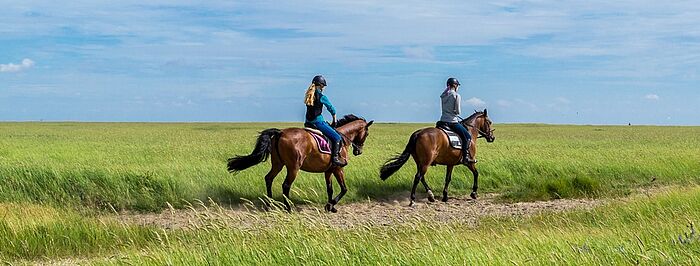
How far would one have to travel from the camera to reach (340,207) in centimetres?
1486

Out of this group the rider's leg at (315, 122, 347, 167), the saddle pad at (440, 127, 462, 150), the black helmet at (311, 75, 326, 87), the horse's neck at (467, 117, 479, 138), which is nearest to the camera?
the black helmet at (311, 75, 326, 87)

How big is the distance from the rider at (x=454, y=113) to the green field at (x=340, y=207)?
4.65 feet

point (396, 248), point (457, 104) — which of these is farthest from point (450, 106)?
point (396, 248)

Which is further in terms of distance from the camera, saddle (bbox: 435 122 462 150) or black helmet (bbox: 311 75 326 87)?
saddle (bbox: 435 122 462 150)

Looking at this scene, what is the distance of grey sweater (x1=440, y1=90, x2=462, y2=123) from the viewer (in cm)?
1547

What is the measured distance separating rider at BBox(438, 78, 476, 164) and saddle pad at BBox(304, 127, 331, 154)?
302 centimetres

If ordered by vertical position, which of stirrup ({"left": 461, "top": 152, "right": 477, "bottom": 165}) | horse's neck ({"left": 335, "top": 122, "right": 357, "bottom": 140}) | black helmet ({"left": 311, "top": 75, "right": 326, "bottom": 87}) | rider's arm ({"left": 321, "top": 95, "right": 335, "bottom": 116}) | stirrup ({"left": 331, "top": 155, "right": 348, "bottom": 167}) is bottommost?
stirrup ({"left": 461, "top": 152, "right": 477, "bottom": 165})

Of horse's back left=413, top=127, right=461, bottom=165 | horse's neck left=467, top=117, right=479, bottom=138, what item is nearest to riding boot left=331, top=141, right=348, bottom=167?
horse's back left=413, top=127, right=461, bottom=165

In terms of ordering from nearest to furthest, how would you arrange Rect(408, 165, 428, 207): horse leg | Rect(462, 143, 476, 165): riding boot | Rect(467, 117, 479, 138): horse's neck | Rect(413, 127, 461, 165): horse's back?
Rect(408, 165, 428, 207): horse leg
Rect(413, 127, 461, 165): horse's back
Rect(462, 143, 476, 165): riding boot
Rect(467, 117, 479, 138): horse's neck

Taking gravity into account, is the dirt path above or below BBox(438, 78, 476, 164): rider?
below

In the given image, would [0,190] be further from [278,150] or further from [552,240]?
[552,240]

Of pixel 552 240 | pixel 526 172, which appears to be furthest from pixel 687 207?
pixel 526 172

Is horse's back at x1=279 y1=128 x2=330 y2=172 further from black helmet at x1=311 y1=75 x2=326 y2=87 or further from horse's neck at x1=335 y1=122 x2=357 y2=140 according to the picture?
horse's neck at x1=335 y1=122 x2=357 y2=140

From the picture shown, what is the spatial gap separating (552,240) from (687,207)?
4.18 m
